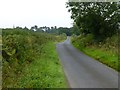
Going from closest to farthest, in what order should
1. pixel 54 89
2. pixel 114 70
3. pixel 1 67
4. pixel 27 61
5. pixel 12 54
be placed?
1. pixel 54 89
2. pixel 1 67
3. pixel 12 54
4. pixel 114 70
5. pixel 27 61

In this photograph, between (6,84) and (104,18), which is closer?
(6,84)

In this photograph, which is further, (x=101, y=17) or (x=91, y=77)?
(x=101, y=17)

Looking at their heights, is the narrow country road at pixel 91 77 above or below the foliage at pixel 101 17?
below

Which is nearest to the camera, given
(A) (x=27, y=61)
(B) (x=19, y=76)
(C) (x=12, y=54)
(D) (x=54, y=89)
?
(D) (x=54, y=89)

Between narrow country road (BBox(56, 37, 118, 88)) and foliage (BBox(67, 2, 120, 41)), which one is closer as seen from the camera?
narrow country road (BBox(56, 37, 118, 88))

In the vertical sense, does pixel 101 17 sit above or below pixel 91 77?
above

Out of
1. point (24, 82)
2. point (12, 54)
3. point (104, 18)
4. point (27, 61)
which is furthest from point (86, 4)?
point (24, 82)

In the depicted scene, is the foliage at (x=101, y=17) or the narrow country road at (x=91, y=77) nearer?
the narrow country road at (x=91, y=77)

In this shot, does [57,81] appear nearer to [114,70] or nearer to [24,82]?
[24,82]

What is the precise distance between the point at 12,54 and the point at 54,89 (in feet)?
16.9

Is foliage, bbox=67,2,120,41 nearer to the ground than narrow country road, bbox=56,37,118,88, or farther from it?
farther from it

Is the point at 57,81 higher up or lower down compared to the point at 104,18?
lower down

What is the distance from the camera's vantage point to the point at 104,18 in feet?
127

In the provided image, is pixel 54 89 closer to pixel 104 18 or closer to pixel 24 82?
pixel 24 82
